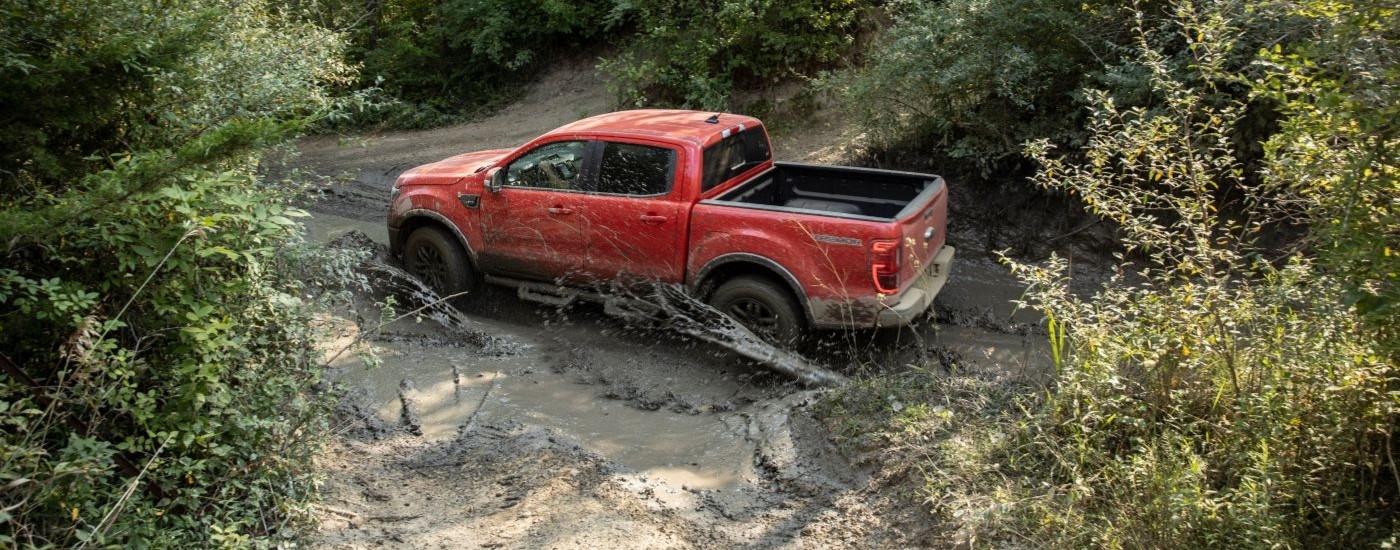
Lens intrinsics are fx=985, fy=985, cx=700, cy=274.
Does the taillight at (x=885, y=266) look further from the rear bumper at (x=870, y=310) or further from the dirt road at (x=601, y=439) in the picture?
the dirt road at (x=601, y=439)

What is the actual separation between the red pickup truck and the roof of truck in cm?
2

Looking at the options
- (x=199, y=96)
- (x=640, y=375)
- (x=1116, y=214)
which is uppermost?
(x=199, y=96)

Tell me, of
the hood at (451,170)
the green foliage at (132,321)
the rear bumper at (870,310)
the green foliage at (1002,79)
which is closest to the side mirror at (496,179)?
the hood at (451,170)

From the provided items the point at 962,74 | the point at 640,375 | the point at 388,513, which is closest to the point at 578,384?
the point at 640,375

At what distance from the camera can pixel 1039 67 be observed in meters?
9.70

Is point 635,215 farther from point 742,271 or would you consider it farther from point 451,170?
point 451,170

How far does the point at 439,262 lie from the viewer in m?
8.55

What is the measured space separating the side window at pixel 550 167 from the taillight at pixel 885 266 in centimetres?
244

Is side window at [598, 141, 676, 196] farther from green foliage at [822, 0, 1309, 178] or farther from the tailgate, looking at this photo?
green foliage at [822, 0, 1309, 178]

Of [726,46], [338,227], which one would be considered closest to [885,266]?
[338,227]

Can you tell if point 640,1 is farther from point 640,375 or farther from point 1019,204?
point 640,375

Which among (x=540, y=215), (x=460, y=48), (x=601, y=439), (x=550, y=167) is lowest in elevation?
(x=601, y=439)

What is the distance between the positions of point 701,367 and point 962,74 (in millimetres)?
4279

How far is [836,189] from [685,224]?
158 centimetres
